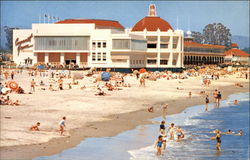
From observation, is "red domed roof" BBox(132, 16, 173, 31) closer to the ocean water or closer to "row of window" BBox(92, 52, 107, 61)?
"row of window" BBox(92, 52, 107, 61)

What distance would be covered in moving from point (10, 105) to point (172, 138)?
511 inches

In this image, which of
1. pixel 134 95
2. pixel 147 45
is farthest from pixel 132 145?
pixel 147 45

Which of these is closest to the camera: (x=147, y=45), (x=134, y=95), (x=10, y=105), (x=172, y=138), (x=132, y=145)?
(x=132, y=145)

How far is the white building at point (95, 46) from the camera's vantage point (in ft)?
314

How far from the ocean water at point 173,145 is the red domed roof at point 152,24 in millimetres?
74806

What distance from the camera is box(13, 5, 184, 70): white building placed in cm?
9575

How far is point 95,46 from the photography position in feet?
317

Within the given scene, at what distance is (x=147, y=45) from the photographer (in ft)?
351

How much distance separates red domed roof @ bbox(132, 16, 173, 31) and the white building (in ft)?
8.06

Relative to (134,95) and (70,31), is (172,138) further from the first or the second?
(70,31)

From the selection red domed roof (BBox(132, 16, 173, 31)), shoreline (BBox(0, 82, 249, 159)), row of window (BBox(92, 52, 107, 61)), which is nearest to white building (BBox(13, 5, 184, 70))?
row of window (BBox(92, 52, 107, 61))

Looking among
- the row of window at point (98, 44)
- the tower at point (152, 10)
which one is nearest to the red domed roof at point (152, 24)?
the tower at point (152, 10)

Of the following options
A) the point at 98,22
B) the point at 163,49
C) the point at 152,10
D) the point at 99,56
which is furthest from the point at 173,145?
the point at 152,10

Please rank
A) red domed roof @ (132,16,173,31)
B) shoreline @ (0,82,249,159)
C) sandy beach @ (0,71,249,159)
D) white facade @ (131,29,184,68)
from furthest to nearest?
red domed roof @ (132,16,173,31)
white facade @ (131,29,184,68)
sandy beach @ (0,71,249,159)
shoreline @ (0,82,249,159)
